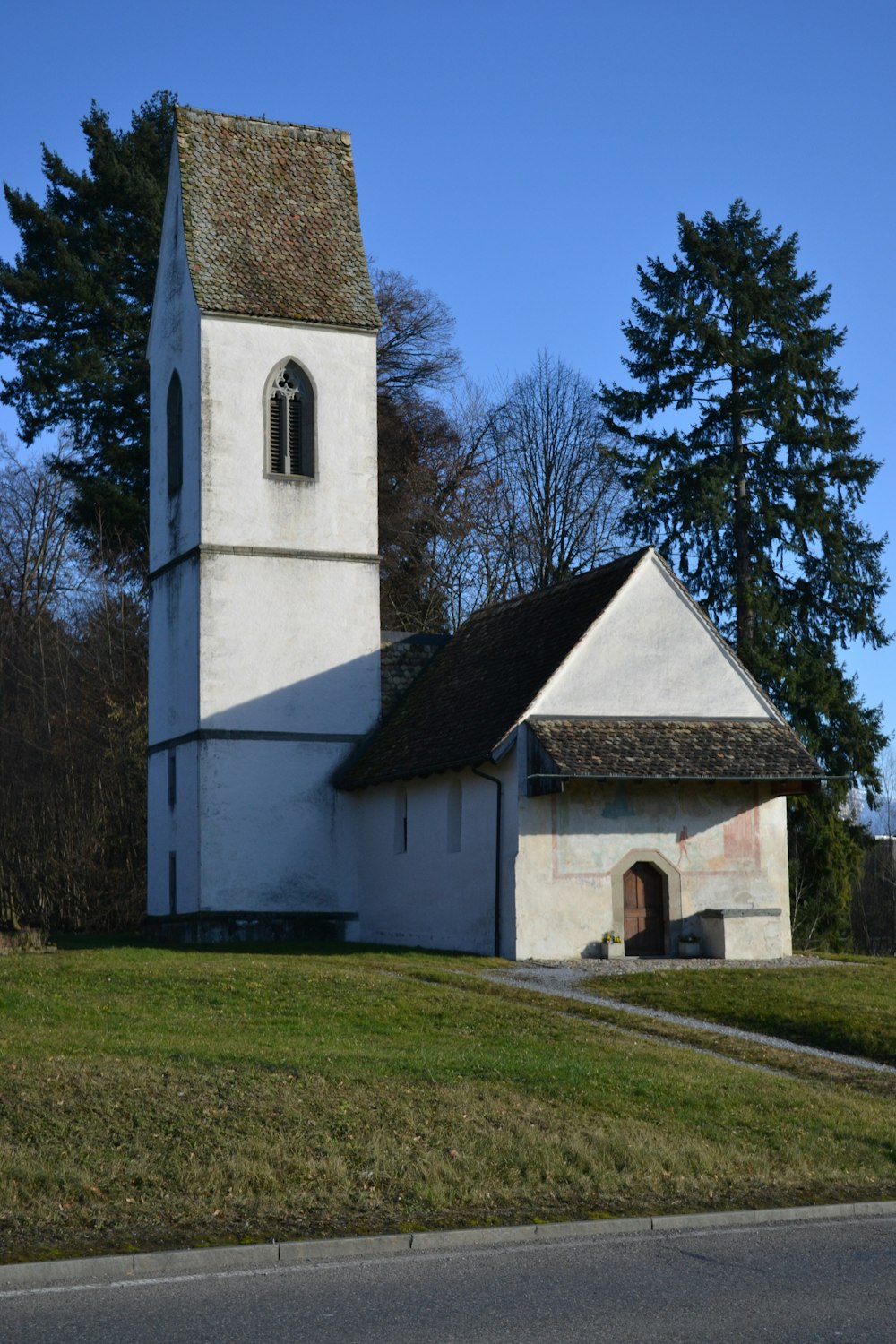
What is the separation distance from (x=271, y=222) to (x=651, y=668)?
14.1m

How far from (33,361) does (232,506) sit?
49.0ft

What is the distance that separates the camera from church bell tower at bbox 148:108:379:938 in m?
34.4

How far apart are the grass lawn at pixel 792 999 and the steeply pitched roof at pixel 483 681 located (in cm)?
618

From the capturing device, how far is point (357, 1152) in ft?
37.6

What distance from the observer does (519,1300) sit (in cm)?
859

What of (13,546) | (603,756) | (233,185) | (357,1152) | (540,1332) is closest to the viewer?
(540,1332)

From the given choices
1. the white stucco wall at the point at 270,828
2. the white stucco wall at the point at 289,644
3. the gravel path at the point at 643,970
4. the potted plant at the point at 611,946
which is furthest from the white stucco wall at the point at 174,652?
the gravel path at the point at 643,970

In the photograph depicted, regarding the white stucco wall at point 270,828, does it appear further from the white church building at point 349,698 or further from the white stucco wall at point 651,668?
the white stucco wall at point 651,668

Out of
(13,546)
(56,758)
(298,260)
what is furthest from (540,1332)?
(13,546)

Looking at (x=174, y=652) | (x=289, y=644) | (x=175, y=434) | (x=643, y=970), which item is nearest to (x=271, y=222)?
(x=175, y=434)

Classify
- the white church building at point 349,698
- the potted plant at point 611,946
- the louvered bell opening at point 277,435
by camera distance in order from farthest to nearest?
1. the louvered bell opening at point 277,435
2. the white church building at point 349,698
3. the potted plant at point 611,946

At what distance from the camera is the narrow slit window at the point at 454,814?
102 ft

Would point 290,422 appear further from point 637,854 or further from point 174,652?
point 637,854

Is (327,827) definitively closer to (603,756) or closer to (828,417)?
(603,756)
